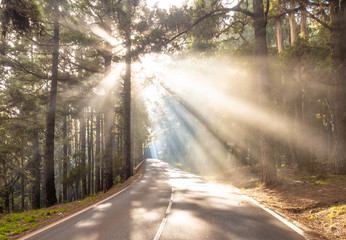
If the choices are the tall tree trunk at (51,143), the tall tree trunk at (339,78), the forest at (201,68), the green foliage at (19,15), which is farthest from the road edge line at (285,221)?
the tall tree trunk at (51,143)

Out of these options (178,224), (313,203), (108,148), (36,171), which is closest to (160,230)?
(178,224)

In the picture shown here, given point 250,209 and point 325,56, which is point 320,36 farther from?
point 250,209

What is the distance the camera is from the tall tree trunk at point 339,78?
989 centimetres

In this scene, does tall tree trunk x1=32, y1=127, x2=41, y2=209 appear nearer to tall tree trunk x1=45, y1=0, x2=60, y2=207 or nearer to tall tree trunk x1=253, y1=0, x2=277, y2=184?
tall tree trunk x1=45, y1=0, x2=60, y2=207

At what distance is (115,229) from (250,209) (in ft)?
13.7

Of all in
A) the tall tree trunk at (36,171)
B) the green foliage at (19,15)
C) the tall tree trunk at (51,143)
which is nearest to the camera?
the green foliage at (19,15)

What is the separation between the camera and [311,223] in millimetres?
5625

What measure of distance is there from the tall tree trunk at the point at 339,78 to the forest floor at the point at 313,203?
3.89 ft

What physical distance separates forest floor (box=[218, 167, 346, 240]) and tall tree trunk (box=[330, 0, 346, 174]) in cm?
119

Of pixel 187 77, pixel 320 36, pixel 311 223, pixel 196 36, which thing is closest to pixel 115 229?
pixel 311 223

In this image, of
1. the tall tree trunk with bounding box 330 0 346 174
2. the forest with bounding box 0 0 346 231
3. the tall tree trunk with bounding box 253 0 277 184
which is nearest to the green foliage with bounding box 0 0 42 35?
the forest with bounding box 0 0 346 231

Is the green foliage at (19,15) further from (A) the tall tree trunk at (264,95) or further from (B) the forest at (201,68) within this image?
(A) the tall tree trunk at (264,95)

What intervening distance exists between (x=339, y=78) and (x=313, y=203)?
6690mm

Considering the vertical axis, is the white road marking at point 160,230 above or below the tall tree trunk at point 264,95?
below
